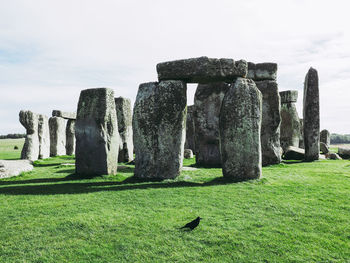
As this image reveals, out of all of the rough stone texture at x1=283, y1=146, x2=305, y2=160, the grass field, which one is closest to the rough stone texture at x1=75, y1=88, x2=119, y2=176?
the grass field

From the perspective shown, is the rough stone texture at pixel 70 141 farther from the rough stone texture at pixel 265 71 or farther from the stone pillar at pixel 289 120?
the stone pillar at pixel 289 120

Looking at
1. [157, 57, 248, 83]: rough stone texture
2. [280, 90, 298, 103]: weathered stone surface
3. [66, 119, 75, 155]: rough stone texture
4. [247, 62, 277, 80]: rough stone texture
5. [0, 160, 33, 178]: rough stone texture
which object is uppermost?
[247, 62, 277, 80]: rough stone texture

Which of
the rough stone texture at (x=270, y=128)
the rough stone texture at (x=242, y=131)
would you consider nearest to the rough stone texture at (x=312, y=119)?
the rough stone texture at (x=270, y=128)

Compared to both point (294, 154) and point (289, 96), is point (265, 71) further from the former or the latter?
point (289, 96)

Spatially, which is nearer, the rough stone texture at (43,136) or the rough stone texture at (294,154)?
the rough stone texture at (294,154)

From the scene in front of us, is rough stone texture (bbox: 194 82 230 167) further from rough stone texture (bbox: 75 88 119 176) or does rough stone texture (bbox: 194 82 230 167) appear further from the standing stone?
the standing stone

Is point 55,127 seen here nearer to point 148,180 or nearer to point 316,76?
point 148,180

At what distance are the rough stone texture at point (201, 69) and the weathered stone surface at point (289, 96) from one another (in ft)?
31.4

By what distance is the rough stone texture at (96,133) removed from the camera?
26.6 feet

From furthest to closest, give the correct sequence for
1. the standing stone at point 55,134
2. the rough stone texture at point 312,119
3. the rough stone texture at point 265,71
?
the standing stone at point 55,134 → the rough stone texture at point 312,119 → the rough stone texture at point 265,71

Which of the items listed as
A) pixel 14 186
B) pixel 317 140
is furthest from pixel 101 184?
pixel 317 140

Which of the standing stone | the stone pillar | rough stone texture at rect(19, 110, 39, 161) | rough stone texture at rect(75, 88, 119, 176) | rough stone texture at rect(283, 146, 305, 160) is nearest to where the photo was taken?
rough stone texture at rect(75, 88, 119, 176)

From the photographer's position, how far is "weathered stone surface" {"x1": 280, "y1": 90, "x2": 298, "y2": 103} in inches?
647

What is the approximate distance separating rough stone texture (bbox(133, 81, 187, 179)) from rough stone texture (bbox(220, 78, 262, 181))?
3.92 ft
